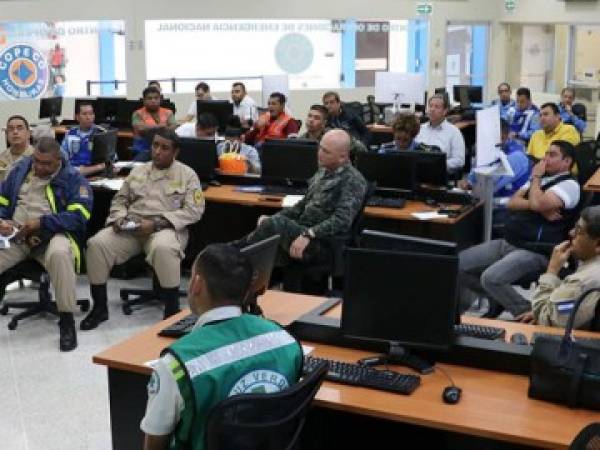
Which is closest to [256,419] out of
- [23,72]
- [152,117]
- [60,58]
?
[152,117]

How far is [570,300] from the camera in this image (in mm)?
3641

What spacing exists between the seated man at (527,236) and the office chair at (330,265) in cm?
74

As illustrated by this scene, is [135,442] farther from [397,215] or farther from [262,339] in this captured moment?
[397,215]

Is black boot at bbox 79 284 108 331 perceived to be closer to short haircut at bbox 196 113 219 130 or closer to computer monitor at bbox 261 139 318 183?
computer monitor at bbox 261 139 318 183

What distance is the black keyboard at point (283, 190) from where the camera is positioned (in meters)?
6.80

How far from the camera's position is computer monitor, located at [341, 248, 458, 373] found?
318 cm

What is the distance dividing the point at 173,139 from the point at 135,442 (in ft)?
9.66

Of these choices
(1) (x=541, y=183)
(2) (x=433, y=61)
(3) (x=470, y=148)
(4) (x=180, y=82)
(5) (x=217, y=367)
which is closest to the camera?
(5) (x=217, y=367)

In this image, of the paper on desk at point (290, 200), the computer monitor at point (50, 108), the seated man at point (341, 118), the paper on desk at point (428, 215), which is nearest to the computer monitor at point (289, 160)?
the paper on desk at point (290, 200)

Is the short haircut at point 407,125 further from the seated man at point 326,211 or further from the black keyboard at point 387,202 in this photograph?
the seated man at point 326,211

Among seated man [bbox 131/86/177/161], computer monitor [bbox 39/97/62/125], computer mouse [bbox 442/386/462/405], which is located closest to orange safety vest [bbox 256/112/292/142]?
seated man [bbox 131/86/177/161]

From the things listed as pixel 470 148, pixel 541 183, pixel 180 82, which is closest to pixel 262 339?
pixel 541 183

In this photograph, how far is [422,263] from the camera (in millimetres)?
3184

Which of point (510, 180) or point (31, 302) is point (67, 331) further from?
point (510, 180)
